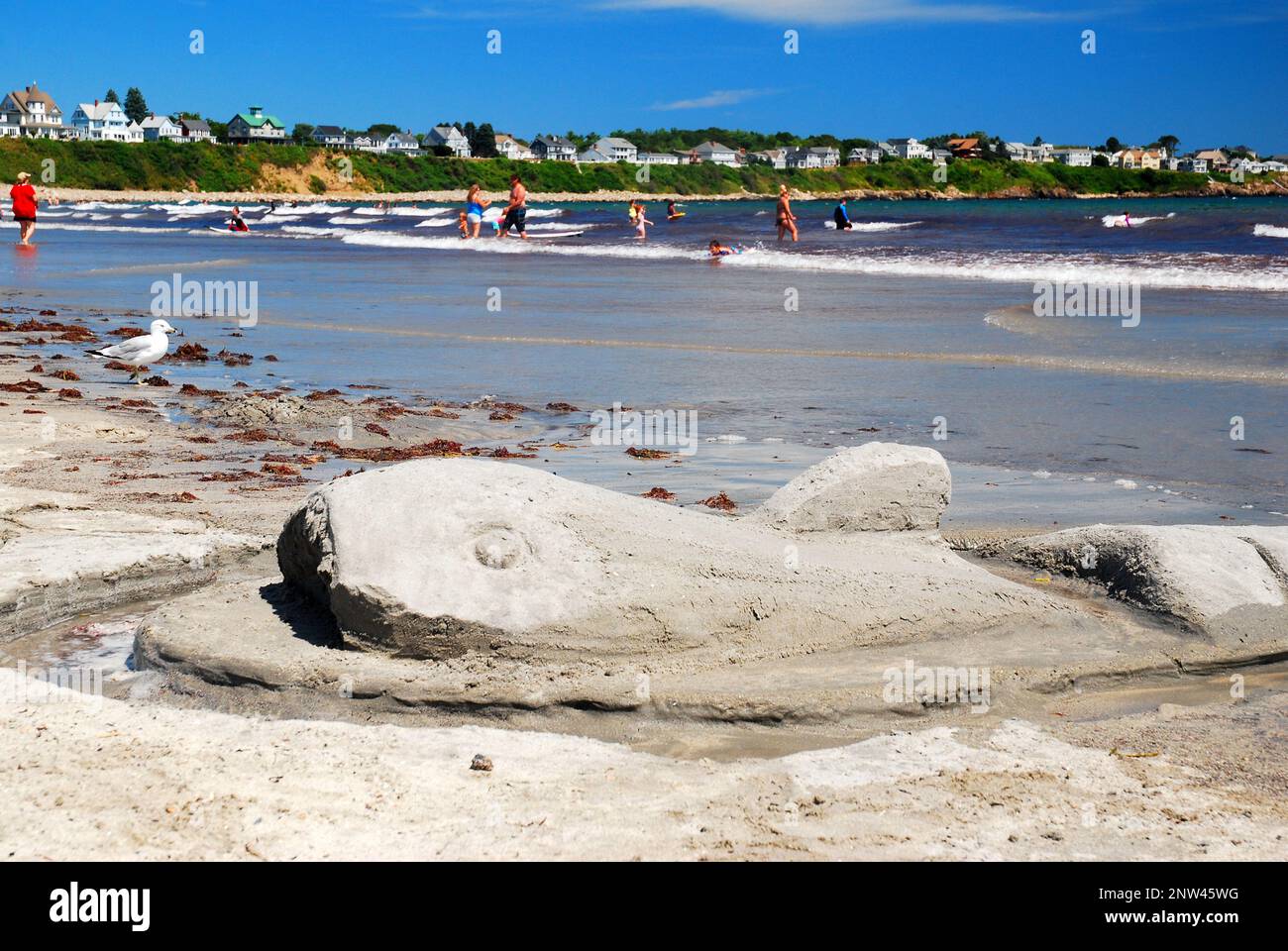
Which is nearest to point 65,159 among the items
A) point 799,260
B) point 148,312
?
point 799,260

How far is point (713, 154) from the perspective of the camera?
185125 mm

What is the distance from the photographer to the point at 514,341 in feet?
48.1

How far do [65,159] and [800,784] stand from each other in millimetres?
124162

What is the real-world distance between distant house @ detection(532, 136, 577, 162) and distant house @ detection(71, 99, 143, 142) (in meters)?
55.6

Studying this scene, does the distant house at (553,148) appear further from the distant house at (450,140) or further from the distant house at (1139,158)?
the distant house at (1139,158)

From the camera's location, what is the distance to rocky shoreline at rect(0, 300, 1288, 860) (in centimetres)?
331

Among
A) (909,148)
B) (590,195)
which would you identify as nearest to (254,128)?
(590,195)

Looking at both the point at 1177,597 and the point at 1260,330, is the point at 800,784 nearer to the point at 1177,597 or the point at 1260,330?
the point at 1177,597

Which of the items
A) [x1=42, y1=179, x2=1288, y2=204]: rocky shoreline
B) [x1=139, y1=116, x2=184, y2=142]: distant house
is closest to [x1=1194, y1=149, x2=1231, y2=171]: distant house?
[x1=42, y1=179, x2=1288, y2=204]: rocky shoreline

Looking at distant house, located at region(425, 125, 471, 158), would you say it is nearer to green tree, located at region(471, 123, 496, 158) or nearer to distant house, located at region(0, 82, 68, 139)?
green tree, located at region(471, 123, 496, 158)

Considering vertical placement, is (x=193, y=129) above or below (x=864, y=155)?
above

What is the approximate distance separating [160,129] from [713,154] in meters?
75.2

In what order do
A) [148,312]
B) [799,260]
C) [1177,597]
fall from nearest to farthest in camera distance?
[1177,597] → [148,312] → [799,260]

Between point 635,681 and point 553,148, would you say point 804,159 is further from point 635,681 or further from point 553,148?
point 635,681
